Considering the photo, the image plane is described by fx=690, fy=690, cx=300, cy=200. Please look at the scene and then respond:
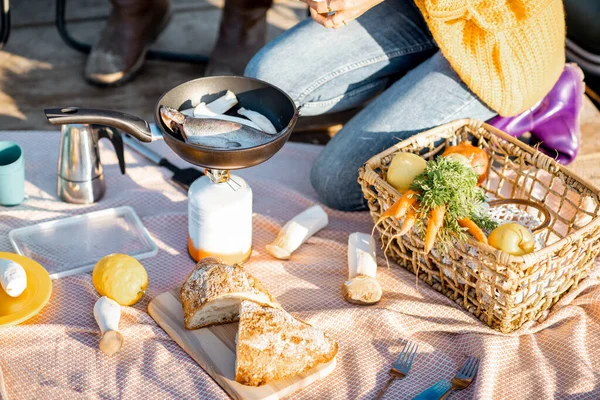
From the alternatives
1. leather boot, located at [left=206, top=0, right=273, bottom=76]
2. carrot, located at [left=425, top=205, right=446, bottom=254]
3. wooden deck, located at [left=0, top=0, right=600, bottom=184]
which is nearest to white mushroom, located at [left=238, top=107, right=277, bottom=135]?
carrot, located at [left=425, top=205, right=446, bottom=254]

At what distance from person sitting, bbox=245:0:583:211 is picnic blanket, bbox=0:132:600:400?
268 millimetres

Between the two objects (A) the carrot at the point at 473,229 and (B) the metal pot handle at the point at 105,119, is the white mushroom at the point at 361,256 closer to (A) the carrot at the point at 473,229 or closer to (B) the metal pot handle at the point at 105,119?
(A) the carrot at the point at 473,229

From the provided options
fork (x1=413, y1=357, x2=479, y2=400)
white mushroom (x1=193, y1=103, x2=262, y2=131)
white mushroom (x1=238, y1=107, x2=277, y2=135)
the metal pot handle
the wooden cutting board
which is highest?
white mushroom (x1=193, y1=103, x2=262, y2=131)

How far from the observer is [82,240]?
1.65 meters

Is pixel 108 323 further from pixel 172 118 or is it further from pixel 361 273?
pixel 361 273

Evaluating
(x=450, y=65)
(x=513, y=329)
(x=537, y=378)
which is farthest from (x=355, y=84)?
(x=537, y=378)

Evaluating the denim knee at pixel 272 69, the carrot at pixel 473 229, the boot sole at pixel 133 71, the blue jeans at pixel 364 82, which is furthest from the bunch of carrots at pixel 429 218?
the boot sole at pixel 133 71

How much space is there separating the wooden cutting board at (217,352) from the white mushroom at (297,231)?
0.29 meters

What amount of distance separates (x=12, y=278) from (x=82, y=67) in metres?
1.43

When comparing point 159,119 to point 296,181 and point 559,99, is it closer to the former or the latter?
point 296,181

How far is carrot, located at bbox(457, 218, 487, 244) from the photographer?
52.8 inches

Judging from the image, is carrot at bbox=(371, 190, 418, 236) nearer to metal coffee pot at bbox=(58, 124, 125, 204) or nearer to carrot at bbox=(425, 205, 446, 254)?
carrot at bbox=(425, 205, 446, 254)

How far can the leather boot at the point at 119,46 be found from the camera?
247 centimetres

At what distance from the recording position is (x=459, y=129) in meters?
1.75
